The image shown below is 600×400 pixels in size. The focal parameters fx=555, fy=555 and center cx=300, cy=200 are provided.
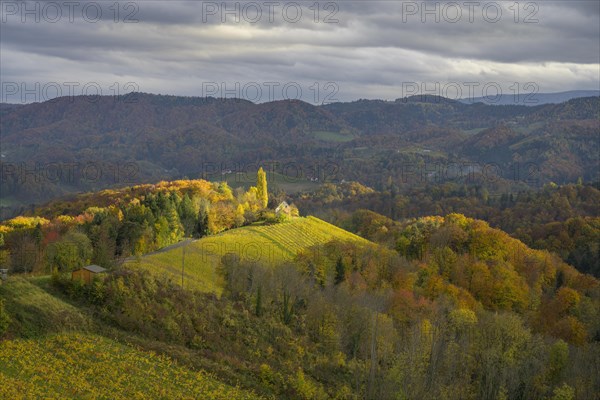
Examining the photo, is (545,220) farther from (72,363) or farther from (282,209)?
(72,363)

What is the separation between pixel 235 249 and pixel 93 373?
1762 inches

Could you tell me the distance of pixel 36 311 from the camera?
1614 inches

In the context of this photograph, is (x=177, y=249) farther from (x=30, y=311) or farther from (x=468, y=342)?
(x=468, y=342)

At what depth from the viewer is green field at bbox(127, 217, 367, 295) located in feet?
207

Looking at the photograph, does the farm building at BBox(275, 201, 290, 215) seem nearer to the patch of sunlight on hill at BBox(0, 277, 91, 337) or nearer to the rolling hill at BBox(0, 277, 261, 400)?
the patch of sunlight on hill at BBox(0, 277, 91, 337)

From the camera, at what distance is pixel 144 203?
9181 cm

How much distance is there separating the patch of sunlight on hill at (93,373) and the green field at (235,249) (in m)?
17.5

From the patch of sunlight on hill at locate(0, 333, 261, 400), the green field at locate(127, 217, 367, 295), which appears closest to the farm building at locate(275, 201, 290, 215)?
the green field at locate(127, 217, 367, 295)

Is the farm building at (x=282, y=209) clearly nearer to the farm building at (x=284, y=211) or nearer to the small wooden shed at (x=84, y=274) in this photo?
the farm building at (x=284, y=211)

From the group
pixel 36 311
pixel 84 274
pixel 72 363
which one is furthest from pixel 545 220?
pixel 72 363

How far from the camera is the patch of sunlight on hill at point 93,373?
3284 centimetres

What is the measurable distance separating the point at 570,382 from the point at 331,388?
1061 inches

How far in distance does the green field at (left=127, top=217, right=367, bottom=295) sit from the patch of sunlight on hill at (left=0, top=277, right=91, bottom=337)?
1269cm

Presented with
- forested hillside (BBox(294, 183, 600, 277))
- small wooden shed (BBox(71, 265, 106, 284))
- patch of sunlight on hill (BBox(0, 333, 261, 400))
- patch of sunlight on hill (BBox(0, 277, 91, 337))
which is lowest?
forested hillside (BBox(294, 183, 600, 277))
